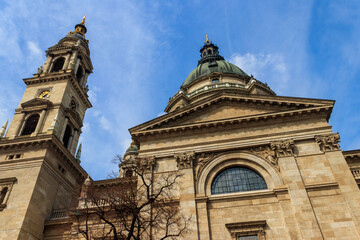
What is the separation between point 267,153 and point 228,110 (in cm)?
514

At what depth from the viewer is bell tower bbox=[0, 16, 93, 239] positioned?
78.1 ft

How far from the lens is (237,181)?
847 inches

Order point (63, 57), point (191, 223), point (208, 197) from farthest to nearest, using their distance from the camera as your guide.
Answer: point (63, 57), point (208, 197), point (191, 223)

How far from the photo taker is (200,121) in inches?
945

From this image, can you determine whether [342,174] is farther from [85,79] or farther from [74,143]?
[85,79]

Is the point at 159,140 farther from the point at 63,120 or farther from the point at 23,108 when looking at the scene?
the point at 23,108

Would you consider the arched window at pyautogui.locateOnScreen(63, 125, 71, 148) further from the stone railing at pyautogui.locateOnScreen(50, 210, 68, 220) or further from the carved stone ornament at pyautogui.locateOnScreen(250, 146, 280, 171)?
the carved stone ornament at pyautogui.locateOnScreen(250, 146, 280, 171)

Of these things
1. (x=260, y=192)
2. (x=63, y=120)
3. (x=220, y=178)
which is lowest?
(x=260, y=192)

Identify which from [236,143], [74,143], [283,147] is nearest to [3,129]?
[74,143]

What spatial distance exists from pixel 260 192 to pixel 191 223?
5.28 metres

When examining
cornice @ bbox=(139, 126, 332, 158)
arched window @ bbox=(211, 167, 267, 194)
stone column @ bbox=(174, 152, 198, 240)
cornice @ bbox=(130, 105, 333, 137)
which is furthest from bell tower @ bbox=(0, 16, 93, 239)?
arched window @ bbox=(211, 167, 267, 194)

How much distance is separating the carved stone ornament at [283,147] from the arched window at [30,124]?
25.2 meters

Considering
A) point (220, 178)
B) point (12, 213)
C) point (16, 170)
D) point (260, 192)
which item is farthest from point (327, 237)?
point (16, 170)

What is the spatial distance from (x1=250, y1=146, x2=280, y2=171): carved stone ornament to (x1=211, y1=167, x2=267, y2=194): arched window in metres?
1.40
